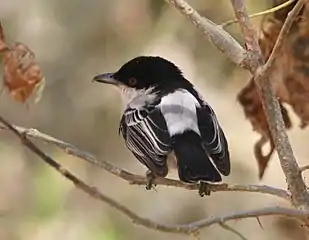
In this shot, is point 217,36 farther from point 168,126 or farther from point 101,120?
point 101,120

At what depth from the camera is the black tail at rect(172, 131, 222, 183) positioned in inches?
74.9

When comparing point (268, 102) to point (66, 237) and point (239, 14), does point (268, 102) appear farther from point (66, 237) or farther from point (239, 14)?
point (66, 237)

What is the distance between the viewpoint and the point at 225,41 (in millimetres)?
1680

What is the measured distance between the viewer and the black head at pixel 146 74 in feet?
8.20

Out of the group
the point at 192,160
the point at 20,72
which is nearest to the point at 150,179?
the point at 192,160

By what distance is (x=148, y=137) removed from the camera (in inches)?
84.4

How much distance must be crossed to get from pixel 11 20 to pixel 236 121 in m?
1.38

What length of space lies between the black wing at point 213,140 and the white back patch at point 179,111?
0.8 inches

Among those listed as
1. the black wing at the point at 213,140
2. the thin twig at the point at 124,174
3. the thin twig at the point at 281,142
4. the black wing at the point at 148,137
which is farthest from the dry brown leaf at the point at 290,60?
the thin twig at the point at 281,142

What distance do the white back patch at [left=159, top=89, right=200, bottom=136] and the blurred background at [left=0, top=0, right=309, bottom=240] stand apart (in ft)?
5.80

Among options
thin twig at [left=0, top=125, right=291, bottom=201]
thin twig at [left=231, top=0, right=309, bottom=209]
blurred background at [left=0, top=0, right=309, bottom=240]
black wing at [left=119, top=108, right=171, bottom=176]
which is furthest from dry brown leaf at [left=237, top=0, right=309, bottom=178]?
blurred background at [left=0, top=0, right=309, bottom=240]

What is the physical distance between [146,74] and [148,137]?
42 centimetres

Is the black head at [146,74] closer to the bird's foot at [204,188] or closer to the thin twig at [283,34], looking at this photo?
the bird's foot at [204,188]

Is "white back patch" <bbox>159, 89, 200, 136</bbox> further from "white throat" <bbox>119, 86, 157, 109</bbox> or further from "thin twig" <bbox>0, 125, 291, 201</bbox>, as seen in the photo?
"thin twig" <bbox>0, 125, 291, 201</bbox>
